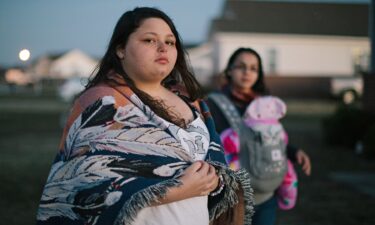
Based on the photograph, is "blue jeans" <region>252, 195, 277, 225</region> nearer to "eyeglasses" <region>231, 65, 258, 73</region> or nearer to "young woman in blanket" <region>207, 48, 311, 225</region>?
"young woman in blanket" <region>207, 48, 311, 225</region>

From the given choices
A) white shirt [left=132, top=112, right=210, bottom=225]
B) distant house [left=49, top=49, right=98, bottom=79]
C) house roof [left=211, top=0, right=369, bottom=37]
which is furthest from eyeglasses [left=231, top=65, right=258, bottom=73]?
distant house [left=49, top=49, right=98, bottom=79]

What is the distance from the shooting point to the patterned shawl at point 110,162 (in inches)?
74.6

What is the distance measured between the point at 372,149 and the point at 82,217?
9532 mm

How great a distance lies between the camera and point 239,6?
44000 millimetres

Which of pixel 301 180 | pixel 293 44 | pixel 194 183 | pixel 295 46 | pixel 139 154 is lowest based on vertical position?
pixel 295 46

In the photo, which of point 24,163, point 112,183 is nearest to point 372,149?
point 24,163

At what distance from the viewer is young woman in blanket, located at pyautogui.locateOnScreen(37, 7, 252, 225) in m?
1.91

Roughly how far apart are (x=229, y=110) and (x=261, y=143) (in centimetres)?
33

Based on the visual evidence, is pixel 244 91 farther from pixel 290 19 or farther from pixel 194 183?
pixel 290 19

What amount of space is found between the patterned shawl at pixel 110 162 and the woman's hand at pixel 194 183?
32 millimetres

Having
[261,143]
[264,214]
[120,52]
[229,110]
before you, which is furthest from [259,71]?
[120,52]

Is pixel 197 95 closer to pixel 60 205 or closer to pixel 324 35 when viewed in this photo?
pixel 60 205

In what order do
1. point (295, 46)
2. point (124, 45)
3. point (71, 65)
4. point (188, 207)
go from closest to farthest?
1. point (188, 207)
2. point (124, 45)
3. point (295, 46)
4. point (71, 65)

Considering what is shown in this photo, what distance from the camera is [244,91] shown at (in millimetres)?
3840
